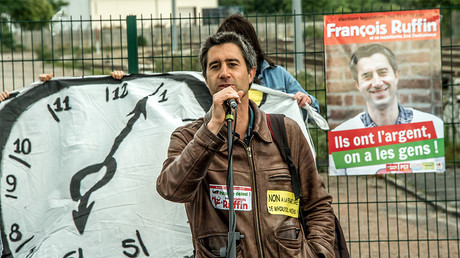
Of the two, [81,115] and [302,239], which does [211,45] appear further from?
[81,115]

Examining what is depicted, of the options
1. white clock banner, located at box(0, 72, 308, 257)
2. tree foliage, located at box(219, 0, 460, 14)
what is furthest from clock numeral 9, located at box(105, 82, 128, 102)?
tree foliage, located at box(219, 0, 460, 14)

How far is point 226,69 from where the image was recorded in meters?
3.72

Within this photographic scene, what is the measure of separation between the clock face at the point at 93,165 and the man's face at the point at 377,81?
1771 mm

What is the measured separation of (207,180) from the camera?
12.3ft

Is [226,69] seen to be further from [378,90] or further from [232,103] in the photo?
[378,90]

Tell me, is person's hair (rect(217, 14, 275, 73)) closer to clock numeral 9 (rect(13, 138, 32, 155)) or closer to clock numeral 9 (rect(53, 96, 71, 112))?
clock numeral 9 (rect(53, 96, 71, 112))

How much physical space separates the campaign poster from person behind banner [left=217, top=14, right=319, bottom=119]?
3.57 feet

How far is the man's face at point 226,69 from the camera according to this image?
3686 mm

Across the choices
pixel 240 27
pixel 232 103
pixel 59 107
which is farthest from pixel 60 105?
pixel 232 103

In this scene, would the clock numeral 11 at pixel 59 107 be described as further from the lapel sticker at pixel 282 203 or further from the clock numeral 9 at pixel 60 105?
the lapel sticker at pixel 282 203

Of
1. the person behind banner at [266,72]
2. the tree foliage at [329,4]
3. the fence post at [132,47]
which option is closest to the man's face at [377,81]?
the person behind banner at [266,72]

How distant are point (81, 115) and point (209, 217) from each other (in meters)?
2.46

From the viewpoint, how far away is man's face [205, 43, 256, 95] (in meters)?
3.69

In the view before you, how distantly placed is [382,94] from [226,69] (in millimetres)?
3425
